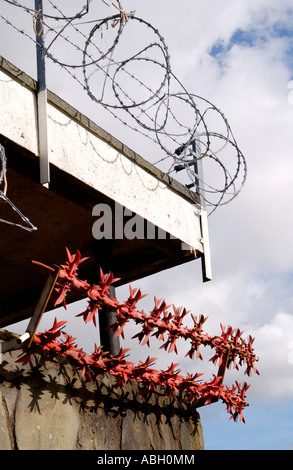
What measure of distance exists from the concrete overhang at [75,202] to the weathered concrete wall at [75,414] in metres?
2.36

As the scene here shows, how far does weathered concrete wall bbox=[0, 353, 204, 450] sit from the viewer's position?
19.4ft

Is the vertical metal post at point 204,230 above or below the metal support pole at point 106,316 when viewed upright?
above

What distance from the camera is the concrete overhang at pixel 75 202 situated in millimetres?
7461

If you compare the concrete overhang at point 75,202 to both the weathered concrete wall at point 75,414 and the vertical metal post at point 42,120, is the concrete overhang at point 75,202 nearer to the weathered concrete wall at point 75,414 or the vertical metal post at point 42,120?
the vertical metal post at point 42,120

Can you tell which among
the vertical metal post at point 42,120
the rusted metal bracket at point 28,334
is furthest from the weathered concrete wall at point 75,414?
the vertical metal post at point 42,120

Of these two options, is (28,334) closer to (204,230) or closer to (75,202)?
(75,202)

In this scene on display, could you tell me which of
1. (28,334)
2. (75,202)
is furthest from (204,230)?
(28,334)

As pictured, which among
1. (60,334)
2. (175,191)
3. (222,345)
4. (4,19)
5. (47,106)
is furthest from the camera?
(175,191)
